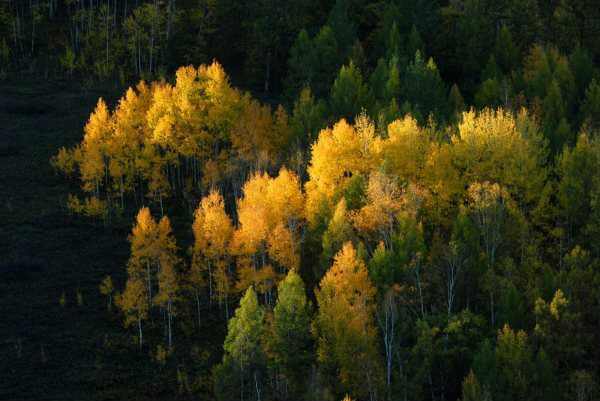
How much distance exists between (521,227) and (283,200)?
1688 cm

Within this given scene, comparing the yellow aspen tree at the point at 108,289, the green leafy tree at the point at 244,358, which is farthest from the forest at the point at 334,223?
the yellow aspen tree at the point at 108,289

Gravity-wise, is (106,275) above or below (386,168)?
below

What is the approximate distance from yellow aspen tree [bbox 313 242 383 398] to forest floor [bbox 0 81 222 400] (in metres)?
8.90

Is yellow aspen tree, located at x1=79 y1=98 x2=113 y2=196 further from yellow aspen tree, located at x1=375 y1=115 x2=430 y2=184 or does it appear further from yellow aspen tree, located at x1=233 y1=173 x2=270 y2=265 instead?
yellow aspen tree, located at x1=375 y1=115 x2=430 y2=184

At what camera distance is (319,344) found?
54469 mm

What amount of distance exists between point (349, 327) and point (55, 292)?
23.6 meters

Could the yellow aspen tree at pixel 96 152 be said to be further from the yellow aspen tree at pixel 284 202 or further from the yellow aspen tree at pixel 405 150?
the yellow aspen tree at pixel 405 150

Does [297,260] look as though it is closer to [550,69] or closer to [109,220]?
[109,220]

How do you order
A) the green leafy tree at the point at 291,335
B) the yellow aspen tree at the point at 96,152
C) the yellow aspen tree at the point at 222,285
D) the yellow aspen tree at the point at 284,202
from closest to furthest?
1. the green leafy tree at the point at 291,335
2. the yellow aspen tree at the point at 222,285
3. the yellow aspen tree at the point at 284,202
4. the yellow aspen tree at the point at 96,152

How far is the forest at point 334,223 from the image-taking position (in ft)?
176

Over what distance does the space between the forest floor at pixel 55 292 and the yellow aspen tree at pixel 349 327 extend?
8.90m

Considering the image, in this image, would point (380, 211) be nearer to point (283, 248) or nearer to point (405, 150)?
point (283, 248)

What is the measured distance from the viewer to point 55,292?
65.5 m

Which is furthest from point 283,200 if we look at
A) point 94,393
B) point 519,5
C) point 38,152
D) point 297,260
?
point 519,5
